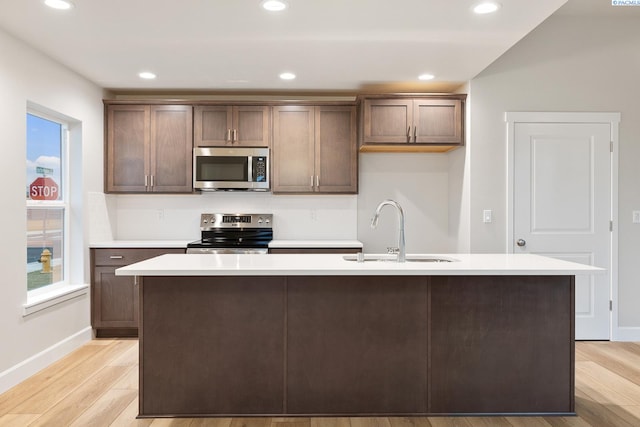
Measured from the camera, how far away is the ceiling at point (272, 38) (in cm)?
264

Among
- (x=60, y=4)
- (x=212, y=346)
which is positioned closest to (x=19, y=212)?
(x=60, y=4)

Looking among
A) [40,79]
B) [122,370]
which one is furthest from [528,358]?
[40,79]

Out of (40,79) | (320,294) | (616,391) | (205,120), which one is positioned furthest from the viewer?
(205,120)

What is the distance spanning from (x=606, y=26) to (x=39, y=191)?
4946 millimetres

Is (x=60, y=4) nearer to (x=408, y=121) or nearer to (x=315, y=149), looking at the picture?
(x=315, y=149)

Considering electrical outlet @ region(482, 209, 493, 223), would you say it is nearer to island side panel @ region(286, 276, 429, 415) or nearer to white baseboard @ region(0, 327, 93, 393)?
island side panel @ region(286, 276, 429, 415)

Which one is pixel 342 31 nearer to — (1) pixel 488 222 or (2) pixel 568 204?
(1) pixel 488 222

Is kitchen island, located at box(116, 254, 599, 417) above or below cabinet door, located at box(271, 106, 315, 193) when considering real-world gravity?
below

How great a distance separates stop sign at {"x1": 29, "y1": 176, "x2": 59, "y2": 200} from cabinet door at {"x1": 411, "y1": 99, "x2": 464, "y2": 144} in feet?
10.2

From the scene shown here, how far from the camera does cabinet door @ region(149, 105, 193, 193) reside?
14.5 ft

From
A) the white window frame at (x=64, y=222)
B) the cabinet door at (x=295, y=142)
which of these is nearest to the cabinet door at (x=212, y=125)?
the cabinet door at (x=295, y=142)

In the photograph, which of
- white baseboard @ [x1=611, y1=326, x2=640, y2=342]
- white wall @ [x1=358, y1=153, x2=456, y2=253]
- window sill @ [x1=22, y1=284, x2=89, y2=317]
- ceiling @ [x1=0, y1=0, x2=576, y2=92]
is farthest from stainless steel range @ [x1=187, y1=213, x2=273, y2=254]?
white baseboard @ [x1=611, y1=326, x2=640, y2=342]

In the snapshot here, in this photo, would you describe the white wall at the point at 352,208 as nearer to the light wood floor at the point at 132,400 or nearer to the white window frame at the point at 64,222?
the white window frame at the point at 64,222

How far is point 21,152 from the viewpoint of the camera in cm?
313
